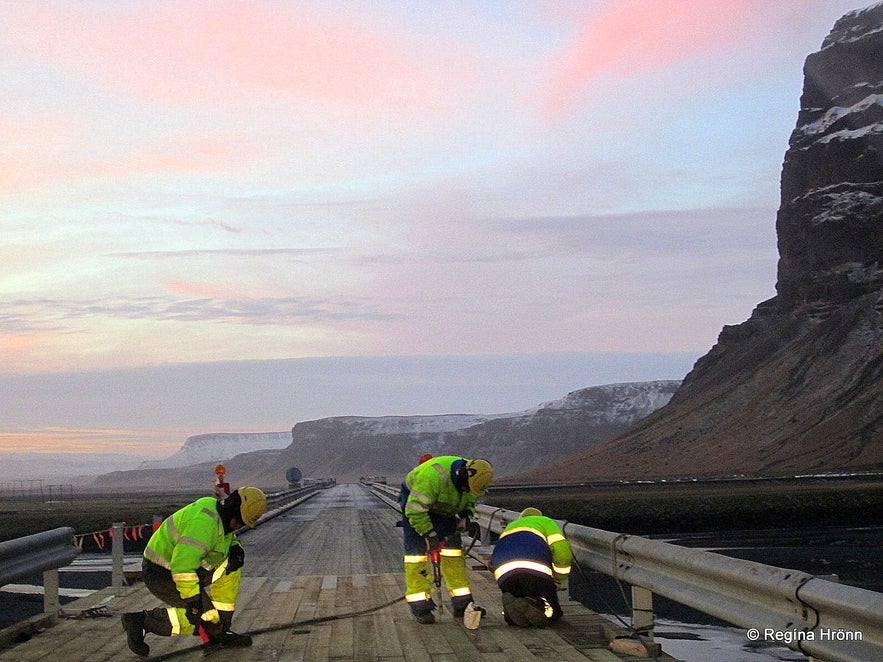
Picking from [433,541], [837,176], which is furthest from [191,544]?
[837,176]

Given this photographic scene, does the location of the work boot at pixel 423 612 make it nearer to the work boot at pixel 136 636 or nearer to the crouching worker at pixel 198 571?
the crouching worker at pixel 198 571

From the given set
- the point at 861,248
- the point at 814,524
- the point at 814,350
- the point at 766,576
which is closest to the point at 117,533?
the point at 766,576

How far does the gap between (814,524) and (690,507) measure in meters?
5.81

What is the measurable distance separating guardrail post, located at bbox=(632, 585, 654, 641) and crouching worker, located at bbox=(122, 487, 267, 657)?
327cm

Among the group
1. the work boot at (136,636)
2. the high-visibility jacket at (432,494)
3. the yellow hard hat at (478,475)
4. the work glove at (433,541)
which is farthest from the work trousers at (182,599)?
the yellow hard hat at (478,475)

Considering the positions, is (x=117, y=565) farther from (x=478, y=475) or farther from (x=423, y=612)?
(x=478, y=475)

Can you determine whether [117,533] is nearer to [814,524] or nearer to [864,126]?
[814,524]

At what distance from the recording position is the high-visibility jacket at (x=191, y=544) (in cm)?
913

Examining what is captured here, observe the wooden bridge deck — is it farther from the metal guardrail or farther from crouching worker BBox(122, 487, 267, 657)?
the metal guardrail

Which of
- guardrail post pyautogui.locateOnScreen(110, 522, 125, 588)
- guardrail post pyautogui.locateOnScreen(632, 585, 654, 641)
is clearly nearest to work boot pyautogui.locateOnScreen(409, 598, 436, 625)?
guardrail post pyautogui.locateOnScreen(632, 585, 654, 641)

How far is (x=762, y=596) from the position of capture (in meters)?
6.80

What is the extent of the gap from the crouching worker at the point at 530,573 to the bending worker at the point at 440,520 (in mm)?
644

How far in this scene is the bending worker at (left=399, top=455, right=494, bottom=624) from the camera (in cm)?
1073

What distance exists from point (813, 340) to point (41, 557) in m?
110
